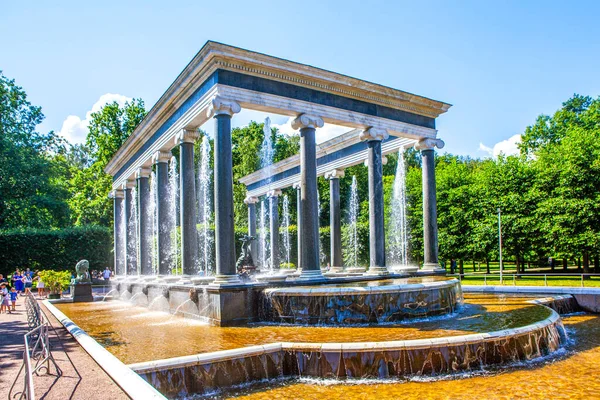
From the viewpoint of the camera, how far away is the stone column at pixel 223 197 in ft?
56.2

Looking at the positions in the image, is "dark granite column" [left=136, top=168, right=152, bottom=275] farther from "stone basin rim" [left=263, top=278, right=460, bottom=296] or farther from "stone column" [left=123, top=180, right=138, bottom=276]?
"stone basin rim" [left=263, top=278, right=460, bottom=296]

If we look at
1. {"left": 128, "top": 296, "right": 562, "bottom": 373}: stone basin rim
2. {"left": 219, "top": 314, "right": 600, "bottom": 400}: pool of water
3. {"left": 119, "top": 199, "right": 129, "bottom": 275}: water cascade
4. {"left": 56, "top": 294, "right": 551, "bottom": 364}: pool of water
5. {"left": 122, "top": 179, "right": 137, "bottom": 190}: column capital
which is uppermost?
{"left": 122, "top": 179, "right": 137, "bottom": 190}: column capital

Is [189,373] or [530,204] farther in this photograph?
[530,204]

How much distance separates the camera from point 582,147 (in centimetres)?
3597

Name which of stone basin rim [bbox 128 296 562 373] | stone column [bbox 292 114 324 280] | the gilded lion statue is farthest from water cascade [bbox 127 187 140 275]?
stone basin rim [bbox 128 296 562 373]

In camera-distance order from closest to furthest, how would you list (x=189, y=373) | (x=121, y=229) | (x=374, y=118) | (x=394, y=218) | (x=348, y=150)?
(x=189, y=373) < (x=374, y=118) < (x=348, y=150) < (x=121, y=229) < (x=394, y=218)

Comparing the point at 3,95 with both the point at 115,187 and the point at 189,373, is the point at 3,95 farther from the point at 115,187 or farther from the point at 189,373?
the point at 189,373

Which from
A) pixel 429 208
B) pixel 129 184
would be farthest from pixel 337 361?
pixel 129 184

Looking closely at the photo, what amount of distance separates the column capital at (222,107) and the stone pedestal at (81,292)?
17.3 m

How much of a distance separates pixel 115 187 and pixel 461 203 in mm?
29510

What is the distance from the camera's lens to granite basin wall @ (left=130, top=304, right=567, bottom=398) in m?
9.95

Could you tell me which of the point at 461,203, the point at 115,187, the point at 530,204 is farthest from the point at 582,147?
the point at 115,187

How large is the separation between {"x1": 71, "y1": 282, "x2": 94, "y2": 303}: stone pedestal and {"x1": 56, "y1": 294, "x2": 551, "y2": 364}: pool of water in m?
12.3

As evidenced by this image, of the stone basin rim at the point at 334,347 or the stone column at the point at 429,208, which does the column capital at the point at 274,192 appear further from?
the stone basin rim at the point at 334,347
